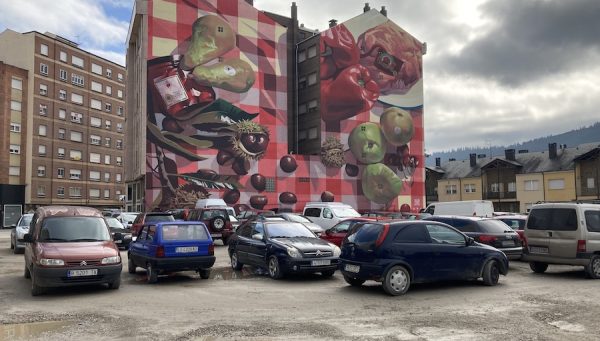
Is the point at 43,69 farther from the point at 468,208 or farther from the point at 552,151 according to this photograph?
the point at 552,151

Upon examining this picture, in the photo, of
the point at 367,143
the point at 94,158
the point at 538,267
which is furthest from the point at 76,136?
the point at 538,267

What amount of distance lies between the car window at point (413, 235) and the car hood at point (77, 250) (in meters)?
6.01

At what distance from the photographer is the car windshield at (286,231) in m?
13.2

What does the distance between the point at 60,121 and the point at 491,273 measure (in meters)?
68.9

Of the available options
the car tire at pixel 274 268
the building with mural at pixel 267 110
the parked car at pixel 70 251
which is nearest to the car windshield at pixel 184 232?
the parked car at pixel 70 251

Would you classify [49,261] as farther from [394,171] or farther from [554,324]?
[394,171]

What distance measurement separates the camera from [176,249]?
38.6 ft

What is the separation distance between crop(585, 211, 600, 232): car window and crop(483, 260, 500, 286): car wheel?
308 cm

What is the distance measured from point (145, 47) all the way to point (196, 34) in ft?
14.7

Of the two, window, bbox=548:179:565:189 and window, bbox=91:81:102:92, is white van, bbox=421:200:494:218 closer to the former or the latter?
window, bbox=548:179:565:189

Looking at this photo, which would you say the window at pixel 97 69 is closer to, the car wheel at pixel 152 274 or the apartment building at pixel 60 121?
the apartment building at pixel 60 121

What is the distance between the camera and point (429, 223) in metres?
10.9

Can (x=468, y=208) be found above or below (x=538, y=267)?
above

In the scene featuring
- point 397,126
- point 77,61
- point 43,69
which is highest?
point 77,61
